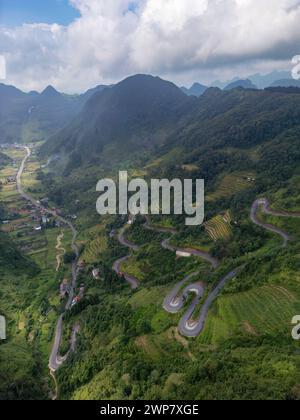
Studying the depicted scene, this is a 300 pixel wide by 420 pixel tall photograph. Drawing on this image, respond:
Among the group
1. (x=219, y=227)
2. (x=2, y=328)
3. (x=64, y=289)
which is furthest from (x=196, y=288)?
(x=2, y=328)

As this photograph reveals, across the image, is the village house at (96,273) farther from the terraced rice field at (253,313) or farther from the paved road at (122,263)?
the terraced rice field at (253,313)

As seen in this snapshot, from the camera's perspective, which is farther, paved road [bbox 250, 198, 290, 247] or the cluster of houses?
paved road [bbox 250, 198, 290, 247]

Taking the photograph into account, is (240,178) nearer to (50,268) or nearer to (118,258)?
(118,258)

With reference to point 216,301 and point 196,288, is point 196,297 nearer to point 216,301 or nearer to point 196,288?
point 196,288

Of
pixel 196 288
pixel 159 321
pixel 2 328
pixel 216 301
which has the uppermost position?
pixel 196 288

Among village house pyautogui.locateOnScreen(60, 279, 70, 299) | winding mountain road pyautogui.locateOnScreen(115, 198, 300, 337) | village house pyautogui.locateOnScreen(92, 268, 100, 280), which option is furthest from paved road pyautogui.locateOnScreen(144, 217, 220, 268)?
village house pyautogui.locateOnScreen(60, 279, 70, 299)

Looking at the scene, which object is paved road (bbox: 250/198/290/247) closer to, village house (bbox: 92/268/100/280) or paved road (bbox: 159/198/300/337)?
paved road (bbox: 159/198/300/337)
